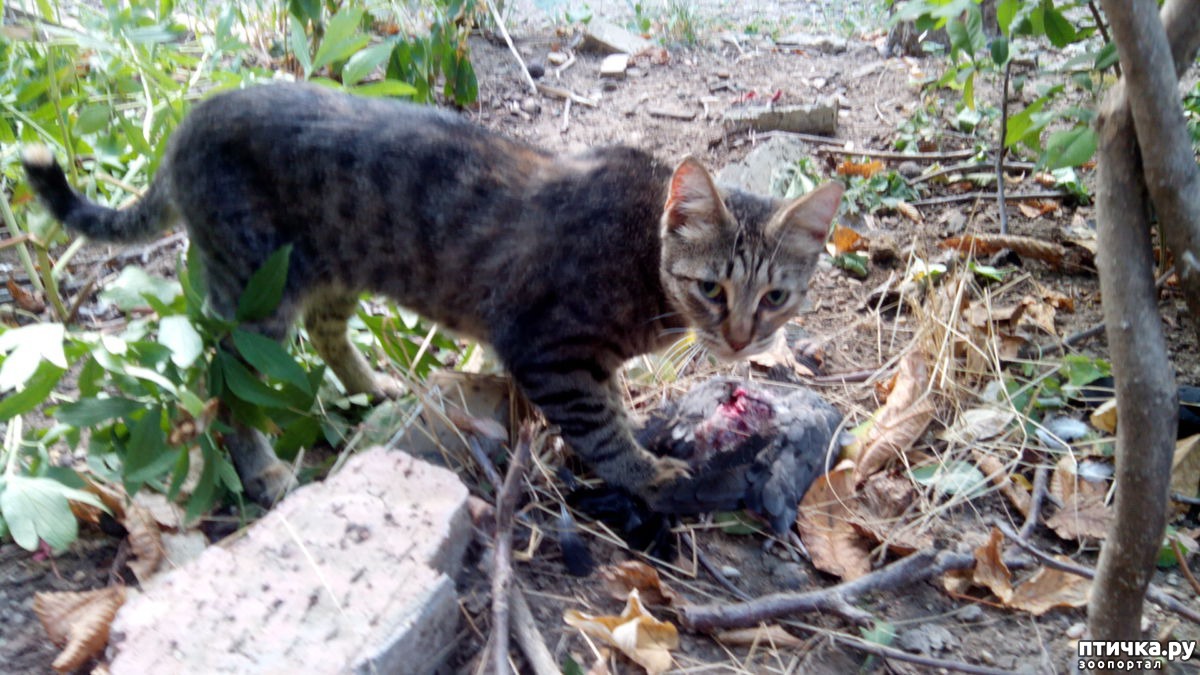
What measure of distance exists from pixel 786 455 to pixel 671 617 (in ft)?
2.25

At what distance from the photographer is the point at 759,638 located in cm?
217

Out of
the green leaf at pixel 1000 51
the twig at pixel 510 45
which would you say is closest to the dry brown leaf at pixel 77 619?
the green leaf at pixel 1000 51

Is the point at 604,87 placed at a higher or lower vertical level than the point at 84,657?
higher

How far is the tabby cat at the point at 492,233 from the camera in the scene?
267cm

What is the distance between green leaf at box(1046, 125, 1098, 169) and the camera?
2477 millimetres

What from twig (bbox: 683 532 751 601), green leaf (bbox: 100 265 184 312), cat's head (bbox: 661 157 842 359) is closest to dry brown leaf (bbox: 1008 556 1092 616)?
twig (bbox: 683 532 751 601)

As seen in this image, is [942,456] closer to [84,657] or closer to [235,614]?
[235,614]

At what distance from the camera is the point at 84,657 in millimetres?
1974

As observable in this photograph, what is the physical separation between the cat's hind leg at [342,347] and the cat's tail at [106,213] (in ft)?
1.86

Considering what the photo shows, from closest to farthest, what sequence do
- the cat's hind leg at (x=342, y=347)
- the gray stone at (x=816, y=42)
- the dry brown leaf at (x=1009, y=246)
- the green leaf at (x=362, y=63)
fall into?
the cat's hind leg at (x=342, y=347)
the green leaf at (x=362, y=63)
the dry brown leaf at (x=1009, y=246)
the gray stone at (x=816, y=42)

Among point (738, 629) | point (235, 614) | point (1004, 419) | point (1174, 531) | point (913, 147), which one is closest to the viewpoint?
point (235, 614)

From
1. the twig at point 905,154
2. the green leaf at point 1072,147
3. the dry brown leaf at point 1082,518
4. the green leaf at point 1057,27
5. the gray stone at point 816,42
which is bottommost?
the dry brown leaf at point 1082,518

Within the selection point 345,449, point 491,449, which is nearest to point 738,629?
point 491,449

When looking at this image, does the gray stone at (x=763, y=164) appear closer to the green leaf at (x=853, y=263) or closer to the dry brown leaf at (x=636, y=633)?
the green leaf at (x=853, y=263)
